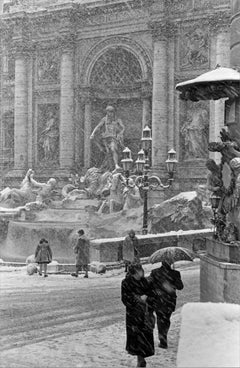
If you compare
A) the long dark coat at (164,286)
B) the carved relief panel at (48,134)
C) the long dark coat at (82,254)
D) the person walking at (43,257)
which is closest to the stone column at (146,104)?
the carved relief panel at (48,134)

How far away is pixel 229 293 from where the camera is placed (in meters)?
9.22

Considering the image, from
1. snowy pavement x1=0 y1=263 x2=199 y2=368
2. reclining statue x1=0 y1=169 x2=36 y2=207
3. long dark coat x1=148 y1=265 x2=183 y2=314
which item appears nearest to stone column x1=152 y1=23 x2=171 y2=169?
reclining statue x1=0 y1=169 x2=36 y2=207

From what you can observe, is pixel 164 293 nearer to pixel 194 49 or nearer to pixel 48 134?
pixel 194 49

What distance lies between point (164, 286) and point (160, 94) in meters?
25.0

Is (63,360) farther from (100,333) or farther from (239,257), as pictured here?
(239,257)

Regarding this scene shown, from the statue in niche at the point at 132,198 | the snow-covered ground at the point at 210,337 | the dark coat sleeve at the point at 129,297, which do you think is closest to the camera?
the snow-covered ground at the point at 210,337

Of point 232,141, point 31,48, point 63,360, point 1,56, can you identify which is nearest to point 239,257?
point 232,141

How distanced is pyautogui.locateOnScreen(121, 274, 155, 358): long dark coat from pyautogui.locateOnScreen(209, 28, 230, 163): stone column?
23.4m

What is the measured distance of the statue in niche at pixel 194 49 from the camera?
108 ft

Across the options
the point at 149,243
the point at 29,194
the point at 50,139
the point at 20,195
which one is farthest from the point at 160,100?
the point at 149,243

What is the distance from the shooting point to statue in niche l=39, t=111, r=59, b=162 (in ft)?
125

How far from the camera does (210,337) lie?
459 cm

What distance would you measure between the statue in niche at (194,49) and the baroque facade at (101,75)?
0.05 meters

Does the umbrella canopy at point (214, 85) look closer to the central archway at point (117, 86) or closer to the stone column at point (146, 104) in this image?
the stone column at point (146, 104)
